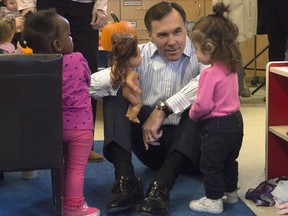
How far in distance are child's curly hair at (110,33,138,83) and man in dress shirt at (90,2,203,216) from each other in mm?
45

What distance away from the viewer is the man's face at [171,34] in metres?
2.04

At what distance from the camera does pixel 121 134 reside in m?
1.98

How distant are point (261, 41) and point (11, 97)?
3957mm

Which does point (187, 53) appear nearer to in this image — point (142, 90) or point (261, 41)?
point (142, 90)

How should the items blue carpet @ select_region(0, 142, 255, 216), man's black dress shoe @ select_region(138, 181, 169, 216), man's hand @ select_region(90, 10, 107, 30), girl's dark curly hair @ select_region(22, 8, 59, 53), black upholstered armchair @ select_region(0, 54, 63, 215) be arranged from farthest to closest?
man's hand @ select_region(90, 10, 107, 30) → blue carpet @ select_region(0, 142, 255, 216) → man's black dress shoe @ select_region(138, 181, 169, 216) → girl's dark curly hair @ select_region(22, 8, 59, 53) → black upholstered armchair @ select_region(0, 54, 63, 215)

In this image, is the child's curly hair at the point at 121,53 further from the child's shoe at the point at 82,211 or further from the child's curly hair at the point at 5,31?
the child's curly hair at the point at 5,31

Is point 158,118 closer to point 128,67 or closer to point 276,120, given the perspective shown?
point 128,67

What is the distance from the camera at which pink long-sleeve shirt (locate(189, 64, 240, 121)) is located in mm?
1721

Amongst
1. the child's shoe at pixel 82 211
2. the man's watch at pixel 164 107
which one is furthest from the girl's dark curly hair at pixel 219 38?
the child's shoe at pixel 82 211

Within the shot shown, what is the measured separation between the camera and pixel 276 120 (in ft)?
6.98

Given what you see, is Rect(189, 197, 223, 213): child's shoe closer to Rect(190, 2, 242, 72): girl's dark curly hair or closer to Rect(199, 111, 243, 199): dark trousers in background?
Rect(199, 111, 243, 199): dark trousers in background

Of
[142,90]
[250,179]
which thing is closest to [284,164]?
[250,179]

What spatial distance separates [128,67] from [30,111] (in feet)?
2.09

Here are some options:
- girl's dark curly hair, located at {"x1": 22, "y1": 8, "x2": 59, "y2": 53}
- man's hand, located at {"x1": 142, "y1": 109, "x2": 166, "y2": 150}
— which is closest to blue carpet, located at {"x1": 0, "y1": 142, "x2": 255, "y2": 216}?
man's hand, located at {"x1": 142, "y1": 109, "x2": 166, "y2": 150}
